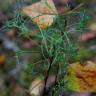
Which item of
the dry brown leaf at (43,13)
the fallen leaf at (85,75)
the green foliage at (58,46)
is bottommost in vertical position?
the fallen leaf at (85,75)

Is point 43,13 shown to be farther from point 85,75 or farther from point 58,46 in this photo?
point 85,75

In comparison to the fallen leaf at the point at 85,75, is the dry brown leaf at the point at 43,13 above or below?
above

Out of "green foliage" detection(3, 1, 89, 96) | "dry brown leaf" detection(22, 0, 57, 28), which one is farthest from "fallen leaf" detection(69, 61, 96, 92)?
"dry brown leaf" detection(22, 0, 57, 28)

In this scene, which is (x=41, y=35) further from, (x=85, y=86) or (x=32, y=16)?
(x=85, y=86)

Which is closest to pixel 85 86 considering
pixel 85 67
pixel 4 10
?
pixel 85 67

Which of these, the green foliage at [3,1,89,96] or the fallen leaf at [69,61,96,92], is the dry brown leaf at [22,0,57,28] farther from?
the fallen leaf at [69,61,96,92]

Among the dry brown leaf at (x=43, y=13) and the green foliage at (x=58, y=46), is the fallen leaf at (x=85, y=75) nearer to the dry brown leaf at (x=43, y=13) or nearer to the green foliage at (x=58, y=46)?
the green foliage at (x=58, y=46)

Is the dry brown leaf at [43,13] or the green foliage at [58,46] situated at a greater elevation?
the dry brown leaf at [43,13]

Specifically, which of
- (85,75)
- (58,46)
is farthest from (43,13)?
(85,75)

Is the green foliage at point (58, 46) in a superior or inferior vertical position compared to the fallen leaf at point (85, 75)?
superior

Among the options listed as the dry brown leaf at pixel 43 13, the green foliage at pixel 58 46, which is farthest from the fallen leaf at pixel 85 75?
the dry brown leaf at pixel 43 13
